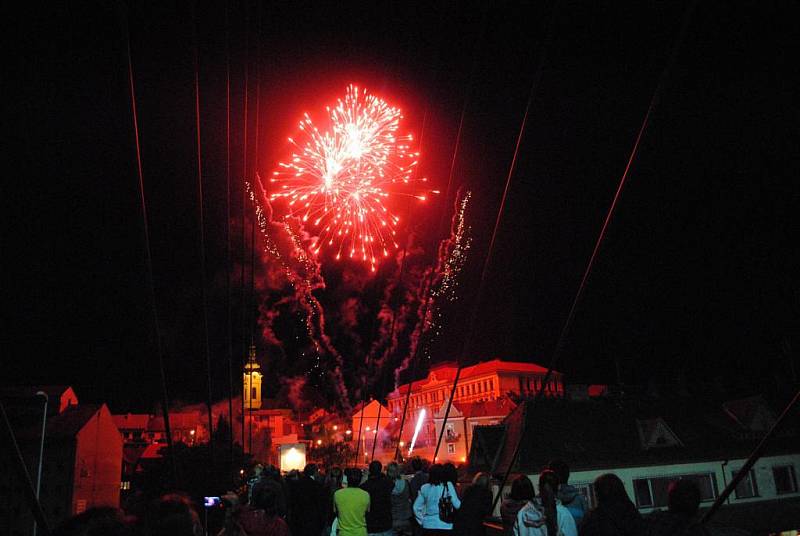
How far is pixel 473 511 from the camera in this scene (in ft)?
19.3

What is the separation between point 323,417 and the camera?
92.6 m

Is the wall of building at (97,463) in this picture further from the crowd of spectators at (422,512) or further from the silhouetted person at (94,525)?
the silhouetted person at (94,525)

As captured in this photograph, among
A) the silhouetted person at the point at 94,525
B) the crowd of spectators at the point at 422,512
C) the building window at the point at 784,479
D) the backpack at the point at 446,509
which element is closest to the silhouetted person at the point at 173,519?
the crowd of spectators at the point at 422,512

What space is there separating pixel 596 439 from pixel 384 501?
2667 cm

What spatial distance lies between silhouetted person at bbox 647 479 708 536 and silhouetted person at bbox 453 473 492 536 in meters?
2.56

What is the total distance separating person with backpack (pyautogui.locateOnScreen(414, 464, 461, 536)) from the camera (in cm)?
640

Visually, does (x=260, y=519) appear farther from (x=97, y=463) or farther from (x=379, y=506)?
(x=97, y=463)

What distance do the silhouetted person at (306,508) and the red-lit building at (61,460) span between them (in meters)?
37.1

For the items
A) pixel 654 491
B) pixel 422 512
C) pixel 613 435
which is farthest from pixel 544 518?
pixel 613 435

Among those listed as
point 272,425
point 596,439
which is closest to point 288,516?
point 596,439

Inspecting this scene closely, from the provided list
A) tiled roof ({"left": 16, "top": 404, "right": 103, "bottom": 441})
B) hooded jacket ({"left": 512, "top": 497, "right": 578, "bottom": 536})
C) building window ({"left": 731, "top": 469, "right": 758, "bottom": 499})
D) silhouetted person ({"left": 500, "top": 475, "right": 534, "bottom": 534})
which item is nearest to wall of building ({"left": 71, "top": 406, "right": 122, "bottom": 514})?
tiled roof ({"left": 16, "top": 404, "right": 103, "bottom": 441})

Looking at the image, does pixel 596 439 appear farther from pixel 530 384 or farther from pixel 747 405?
pixel 530 384

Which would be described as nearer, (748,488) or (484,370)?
(748,488)

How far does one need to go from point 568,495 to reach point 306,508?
4972 millimetres
